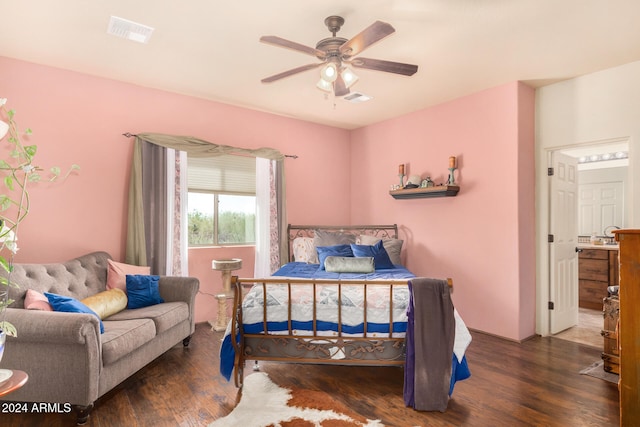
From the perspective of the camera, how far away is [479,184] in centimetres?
418

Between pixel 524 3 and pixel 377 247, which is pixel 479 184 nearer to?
pixel 377 247

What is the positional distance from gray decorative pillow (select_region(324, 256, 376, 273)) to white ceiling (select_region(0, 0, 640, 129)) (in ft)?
6.36

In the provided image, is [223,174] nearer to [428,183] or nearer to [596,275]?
[428,183]

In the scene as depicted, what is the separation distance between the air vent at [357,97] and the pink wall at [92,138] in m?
1.33

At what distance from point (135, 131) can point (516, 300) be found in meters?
4.53

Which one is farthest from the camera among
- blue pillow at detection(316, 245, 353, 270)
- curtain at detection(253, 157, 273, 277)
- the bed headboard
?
the bed headboard

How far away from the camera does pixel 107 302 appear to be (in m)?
3.04

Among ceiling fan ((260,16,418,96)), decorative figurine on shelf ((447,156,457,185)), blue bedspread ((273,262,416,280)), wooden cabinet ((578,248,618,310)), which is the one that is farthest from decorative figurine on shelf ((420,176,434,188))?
wooden cabinet ((578,248,618,310))

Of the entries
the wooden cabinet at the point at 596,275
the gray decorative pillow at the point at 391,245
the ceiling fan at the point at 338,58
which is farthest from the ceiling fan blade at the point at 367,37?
the wooden cabinet at the point at 596,275

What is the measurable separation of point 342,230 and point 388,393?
3.01m

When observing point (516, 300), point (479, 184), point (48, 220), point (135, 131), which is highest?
point (135, 131)

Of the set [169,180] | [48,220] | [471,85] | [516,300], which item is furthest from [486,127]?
[48,220]

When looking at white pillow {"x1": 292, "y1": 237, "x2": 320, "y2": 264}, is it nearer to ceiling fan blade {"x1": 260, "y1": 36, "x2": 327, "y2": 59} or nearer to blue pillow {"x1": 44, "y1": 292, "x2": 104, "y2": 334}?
blue pillow {"x1": 44, "y1": 292, "x2": 104, "y2": 334}

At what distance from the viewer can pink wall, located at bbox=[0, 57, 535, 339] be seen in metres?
3.49
